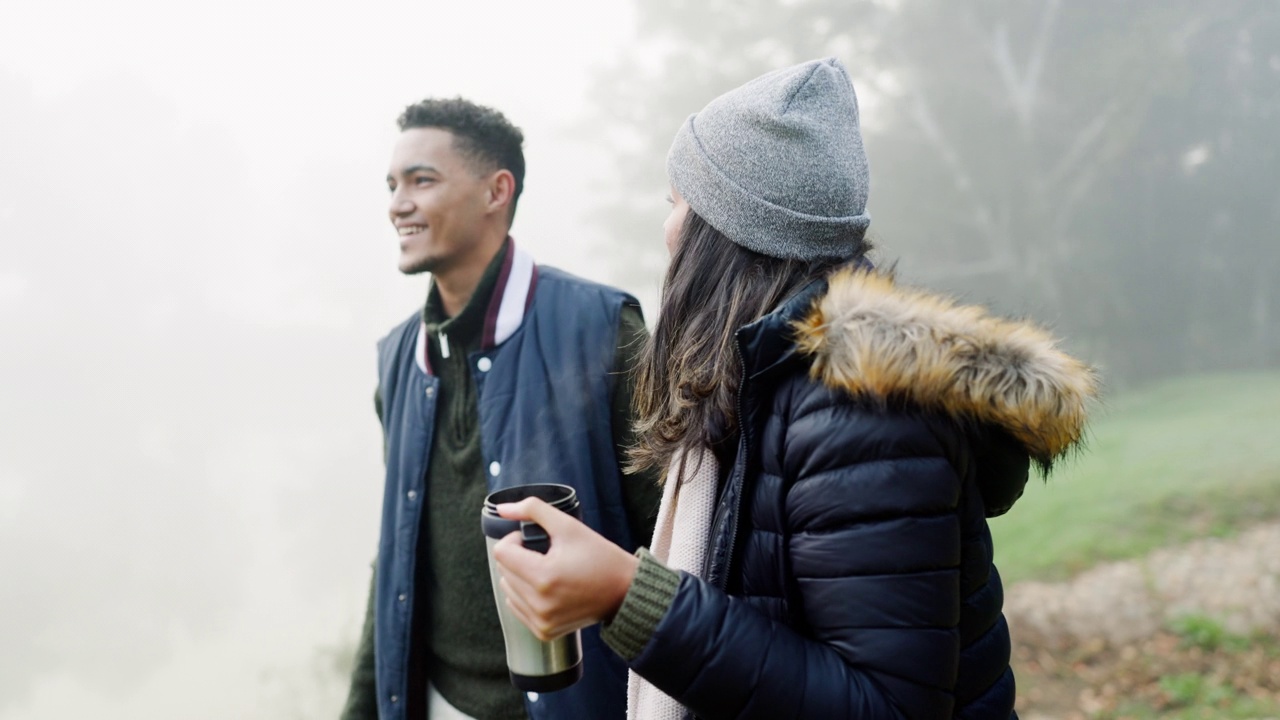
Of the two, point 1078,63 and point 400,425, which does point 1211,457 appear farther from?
point 1078,63

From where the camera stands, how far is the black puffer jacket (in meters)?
1.05

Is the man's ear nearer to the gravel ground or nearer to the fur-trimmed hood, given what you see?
the fur-trimmed hood

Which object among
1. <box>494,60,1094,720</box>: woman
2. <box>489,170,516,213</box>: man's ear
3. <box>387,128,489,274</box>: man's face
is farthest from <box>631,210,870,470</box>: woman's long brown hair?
<box>489,170,516,213</box>: man's ear

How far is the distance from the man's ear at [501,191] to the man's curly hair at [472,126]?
30 mm

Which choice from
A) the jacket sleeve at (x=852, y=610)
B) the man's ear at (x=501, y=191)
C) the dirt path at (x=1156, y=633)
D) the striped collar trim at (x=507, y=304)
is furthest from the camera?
the dirt path at (x=1156, y=633)

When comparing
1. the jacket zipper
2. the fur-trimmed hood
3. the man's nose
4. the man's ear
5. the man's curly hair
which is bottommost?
the jacket zipper

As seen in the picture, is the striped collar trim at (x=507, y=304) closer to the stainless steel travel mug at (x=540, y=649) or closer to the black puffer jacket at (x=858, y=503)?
the stainless steel travel mug at (x=540, y=649)

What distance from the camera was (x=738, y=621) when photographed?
109 centimetres

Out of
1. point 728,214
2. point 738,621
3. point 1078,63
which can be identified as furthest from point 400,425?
point 1078,63

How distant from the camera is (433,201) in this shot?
2.62 meters

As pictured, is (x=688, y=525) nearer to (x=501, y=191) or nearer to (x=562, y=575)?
(x=562, y=575)

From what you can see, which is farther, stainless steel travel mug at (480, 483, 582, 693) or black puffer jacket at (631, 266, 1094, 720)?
stainless steel travel mug at (480, 483, 582, 693)

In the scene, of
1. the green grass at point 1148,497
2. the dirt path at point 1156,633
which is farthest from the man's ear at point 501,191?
the dirt path at point 1156,633

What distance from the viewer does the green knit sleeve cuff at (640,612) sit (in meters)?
1.08
